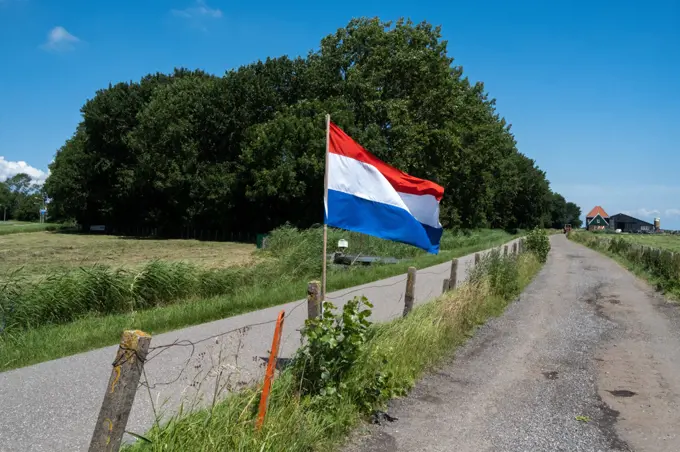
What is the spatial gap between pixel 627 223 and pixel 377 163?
18891cm

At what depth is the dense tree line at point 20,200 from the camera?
455 feet

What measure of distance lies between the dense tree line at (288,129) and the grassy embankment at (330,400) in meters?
30.4

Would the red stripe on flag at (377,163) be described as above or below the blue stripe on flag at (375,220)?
above

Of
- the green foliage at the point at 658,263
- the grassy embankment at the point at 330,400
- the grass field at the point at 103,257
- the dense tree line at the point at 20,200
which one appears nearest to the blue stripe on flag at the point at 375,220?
the grassy embankment at the point at 330,400

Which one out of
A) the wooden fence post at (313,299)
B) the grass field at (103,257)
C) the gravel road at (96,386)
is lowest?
the grass field at (103,257)

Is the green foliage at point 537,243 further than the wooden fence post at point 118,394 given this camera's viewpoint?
Yes

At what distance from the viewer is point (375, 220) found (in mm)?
7117

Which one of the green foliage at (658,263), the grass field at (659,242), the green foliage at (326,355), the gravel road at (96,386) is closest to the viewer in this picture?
the gravel road at (96,386)

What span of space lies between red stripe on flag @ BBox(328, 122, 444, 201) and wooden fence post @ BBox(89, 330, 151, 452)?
4.06 metres

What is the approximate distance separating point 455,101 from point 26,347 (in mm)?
39922

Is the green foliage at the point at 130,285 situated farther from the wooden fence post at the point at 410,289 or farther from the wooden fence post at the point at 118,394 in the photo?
the wooden fence post at the point at 118,394

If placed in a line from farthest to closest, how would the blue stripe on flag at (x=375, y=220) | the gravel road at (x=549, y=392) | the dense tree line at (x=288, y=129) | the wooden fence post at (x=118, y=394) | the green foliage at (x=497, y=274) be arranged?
the dense tree line at (x=288, y=129) → the green foliage at (x=497, y=274) → the blue stripe on flag at (x=375, y=220) → the gravel road at (x=549, y=392) → the wooden fence post at (x=118, y=394)

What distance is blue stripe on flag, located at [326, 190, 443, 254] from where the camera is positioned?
6.71m

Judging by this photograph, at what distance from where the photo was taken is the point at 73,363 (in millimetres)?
6926
